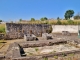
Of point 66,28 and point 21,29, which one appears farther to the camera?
point 66,28

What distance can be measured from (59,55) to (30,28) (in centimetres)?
1380

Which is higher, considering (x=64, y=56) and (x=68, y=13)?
(x=68, y=13)

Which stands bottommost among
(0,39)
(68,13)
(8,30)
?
(0,39)

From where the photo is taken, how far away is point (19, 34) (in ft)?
60.3

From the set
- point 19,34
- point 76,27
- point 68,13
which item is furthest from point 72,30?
point 68,13

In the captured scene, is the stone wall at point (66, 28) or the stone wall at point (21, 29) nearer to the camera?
the stone wall at point (21, 29)

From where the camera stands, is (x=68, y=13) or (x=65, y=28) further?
(x=68, y=13)

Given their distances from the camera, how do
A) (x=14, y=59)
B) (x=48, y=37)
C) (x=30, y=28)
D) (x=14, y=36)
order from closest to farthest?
(x=14, y=59) < (x=48, y=37) < (x=14, y=36) < (x=30, y=28)

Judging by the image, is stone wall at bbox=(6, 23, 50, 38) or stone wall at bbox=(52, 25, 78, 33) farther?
stone wall at bbox=(52, 25, 78, 33)

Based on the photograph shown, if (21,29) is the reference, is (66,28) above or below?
below

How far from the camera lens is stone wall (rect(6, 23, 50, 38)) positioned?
59.0ft

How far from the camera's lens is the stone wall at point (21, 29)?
17969 millimetres

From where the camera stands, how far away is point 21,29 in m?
18.7

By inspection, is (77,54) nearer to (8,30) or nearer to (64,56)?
(64,56)
